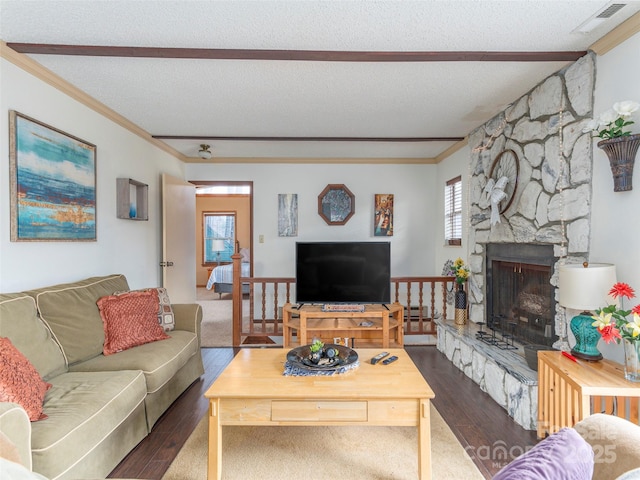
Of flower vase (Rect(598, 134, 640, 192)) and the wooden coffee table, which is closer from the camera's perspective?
the wooden coffee table

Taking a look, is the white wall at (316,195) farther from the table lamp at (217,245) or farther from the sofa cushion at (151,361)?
the table lamp at (217,245)

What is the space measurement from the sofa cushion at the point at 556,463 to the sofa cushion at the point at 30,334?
2.35 metres

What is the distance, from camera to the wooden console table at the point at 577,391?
1646 millimetres

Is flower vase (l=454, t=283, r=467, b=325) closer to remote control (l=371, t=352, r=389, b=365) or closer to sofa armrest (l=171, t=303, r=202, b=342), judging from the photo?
remote control (l=371, t=352, r=389, b=365)

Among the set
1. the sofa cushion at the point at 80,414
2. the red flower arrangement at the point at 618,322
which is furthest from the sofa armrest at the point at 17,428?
the red flower arrangement at the point at 618,322

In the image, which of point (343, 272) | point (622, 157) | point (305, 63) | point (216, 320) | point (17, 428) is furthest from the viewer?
point (216, 320)

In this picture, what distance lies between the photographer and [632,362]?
5.59 feet

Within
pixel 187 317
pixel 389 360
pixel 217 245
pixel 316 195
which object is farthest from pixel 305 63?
pixel 217 245

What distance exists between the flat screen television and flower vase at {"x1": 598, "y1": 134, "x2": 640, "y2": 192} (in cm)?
211

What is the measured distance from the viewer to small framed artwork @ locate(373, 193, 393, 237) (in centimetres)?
518

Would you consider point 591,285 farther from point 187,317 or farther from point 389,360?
point 187,317

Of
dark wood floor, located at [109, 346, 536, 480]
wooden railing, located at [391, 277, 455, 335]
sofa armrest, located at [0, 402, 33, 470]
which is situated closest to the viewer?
sofa armrest, located at [0, 402, 33, 470]

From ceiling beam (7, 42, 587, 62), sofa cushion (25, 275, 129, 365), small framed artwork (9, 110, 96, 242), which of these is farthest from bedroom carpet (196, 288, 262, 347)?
ceiling beam (7, 42, 587, 62)

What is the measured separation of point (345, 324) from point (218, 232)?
6.31 meters
